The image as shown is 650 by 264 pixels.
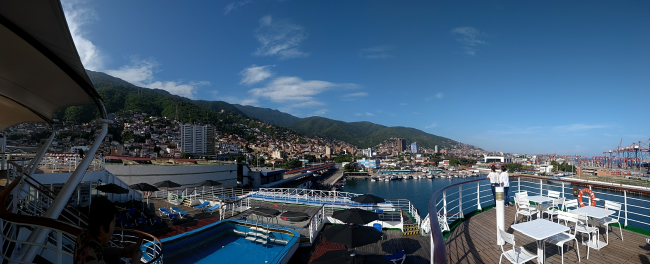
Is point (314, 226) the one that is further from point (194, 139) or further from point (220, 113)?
point (220, 113)

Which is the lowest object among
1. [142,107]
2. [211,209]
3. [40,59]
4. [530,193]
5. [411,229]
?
[530,193]

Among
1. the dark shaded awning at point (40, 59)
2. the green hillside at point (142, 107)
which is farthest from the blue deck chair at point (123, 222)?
the green hillside at point (142, 107)

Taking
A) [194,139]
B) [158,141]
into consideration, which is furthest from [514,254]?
[158,141]

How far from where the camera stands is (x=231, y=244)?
7.37 metres

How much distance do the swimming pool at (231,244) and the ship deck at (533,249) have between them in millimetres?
3619

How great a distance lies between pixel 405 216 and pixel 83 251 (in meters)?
8.81

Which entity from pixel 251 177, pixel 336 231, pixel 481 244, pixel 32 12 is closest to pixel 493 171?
pixel 481 244

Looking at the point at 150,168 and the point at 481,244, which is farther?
the point at 150,168

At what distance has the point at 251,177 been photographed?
29.8 m

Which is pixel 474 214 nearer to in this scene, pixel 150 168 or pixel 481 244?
pixel 481 244

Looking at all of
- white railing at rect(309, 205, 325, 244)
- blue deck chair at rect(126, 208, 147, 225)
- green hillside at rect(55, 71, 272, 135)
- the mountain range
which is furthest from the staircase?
the mountain range

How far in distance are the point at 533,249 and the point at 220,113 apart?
384 feet

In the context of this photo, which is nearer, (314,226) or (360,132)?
(314,226)

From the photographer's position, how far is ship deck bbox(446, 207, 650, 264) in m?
2.98
